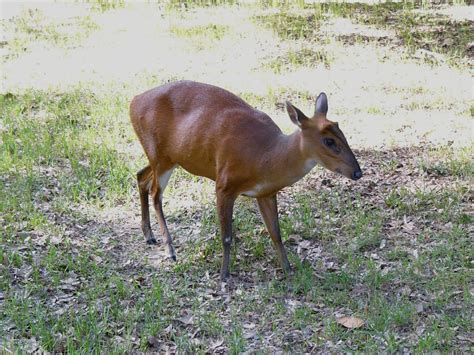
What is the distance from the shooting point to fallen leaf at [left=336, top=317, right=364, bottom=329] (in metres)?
5.28

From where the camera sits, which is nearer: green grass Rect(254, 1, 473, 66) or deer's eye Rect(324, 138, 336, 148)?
deer's eye Rect(324, 138, 336, 148)

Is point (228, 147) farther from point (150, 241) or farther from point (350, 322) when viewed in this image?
point (350, 322)

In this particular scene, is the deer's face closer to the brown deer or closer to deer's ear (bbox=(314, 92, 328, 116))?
the brown deer

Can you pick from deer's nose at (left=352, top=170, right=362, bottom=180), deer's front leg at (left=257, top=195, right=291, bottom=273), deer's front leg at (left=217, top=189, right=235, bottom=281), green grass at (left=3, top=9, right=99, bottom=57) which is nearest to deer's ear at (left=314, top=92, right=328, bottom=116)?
deer's nose at (left=352, top=170, right=362, bottom=180)

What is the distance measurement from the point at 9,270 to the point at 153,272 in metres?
1.09

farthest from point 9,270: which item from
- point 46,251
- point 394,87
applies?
point 394,87

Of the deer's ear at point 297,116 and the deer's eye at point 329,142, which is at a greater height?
the deer's ear at point 297,116

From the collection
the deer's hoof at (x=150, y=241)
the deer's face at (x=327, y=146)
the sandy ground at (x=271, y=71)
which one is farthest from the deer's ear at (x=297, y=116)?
the sandy ground at (x=271, y=71)

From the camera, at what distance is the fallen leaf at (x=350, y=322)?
5.28 m

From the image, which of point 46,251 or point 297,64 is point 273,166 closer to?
point 46,251

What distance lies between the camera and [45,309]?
5.63m

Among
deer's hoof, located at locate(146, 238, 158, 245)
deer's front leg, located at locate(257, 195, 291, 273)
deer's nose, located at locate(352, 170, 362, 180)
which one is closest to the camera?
deer's nose, located at locate(352, 170, 362, 180)

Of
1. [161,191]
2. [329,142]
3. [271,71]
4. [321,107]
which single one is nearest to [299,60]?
[271,71]

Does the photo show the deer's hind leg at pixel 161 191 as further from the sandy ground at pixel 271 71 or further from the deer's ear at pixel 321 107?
the sandy ground at pixel 271 71
